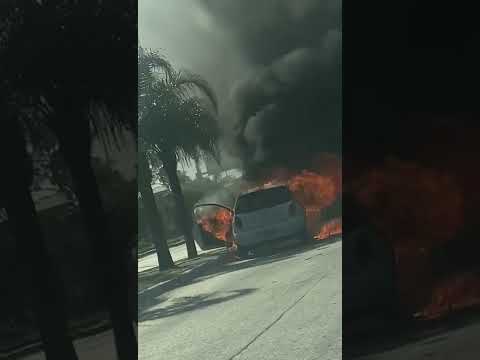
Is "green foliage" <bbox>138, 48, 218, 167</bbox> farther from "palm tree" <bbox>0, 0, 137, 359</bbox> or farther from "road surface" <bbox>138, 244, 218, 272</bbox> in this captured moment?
"road surface" <bbox>138, 244, 218, 272</bbox>

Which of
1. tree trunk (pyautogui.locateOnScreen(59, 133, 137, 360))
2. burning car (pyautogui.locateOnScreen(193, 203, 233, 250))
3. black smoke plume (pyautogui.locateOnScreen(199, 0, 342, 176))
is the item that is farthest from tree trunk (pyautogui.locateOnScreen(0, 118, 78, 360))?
black smoke plume (pyautogui.locateOnScreen(199, 0, 342, 176))

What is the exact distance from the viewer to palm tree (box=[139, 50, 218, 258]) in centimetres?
384

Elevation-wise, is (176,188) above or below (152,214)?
above

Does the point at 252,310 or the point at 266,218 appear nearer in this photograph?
the point at 252,310

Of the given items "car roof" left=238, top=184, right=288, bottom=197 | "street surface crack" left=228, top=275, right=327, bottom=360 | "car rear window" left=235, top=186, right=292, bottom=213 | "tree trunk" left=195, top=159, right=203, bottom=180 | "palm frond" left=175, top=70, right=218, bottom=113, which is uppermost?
"palm frond" left=175, top=70, right=218, bottom=113

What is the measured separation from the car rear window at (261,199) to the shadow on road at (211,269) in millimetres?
322

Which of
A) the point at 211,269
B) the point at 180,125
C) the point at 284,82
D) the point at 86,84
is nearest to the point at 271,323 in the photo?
the point at 211,269

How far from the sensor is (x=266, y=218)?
3904 millimetres

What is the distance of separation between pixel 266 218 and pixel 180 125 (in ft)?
2.81

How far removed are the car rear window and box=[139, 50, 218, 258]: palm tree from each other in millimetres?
361

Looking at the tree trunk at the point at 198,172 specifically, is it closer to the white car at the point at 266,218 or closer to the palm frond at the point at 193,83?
the white car at the point at 266,218
